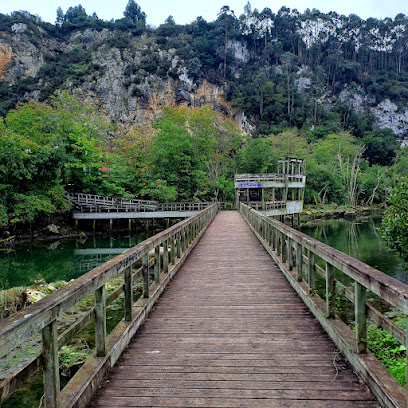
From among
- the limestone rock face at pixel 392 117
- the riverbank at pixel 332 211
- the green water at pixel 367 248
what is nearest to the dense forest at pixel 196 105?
the limestone rock face at pixel 392 117

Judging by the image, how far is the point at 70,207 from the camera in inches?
1151

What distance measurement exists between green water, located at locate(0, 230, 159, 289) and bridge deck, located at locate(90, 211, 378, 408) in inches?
401

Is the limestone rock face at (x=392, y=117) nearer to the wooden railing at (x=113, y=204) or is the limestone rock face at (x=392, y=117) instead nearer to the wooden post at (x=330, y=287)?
the wooden railing at (x=113, y=204)

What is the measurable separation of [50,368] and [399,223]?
795cm

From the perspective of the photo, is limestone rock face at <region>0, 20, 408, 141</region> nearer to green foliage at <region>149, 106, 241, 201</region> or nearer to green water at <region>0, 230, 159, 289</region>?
green foliage at <region>149, 106, 241, 201</region>

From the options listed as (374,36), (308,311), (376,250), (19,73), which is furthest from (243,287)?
(374,36)

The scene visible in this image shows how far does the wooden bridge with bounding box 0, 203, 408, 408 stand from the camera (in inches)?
89.3

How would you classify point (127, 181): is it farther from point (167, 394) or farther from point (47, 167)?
point (167, 394)

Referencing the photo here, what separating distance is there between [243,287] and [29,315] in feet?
14.7

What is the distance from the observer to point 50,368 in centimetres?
206

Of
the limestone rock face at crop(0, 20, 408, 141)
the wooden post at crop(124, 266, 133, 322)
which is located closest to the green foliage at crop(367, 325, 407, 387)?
the wooden post at crop(124, 266, 133, 322)

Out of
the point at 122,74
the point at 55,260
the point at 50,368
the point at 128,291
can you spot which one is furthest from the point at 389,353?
the point at 122,74

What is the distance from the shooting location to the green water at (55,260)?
582 inches

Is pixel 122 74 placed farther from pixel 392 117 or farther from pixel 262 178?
pixel 392 117
